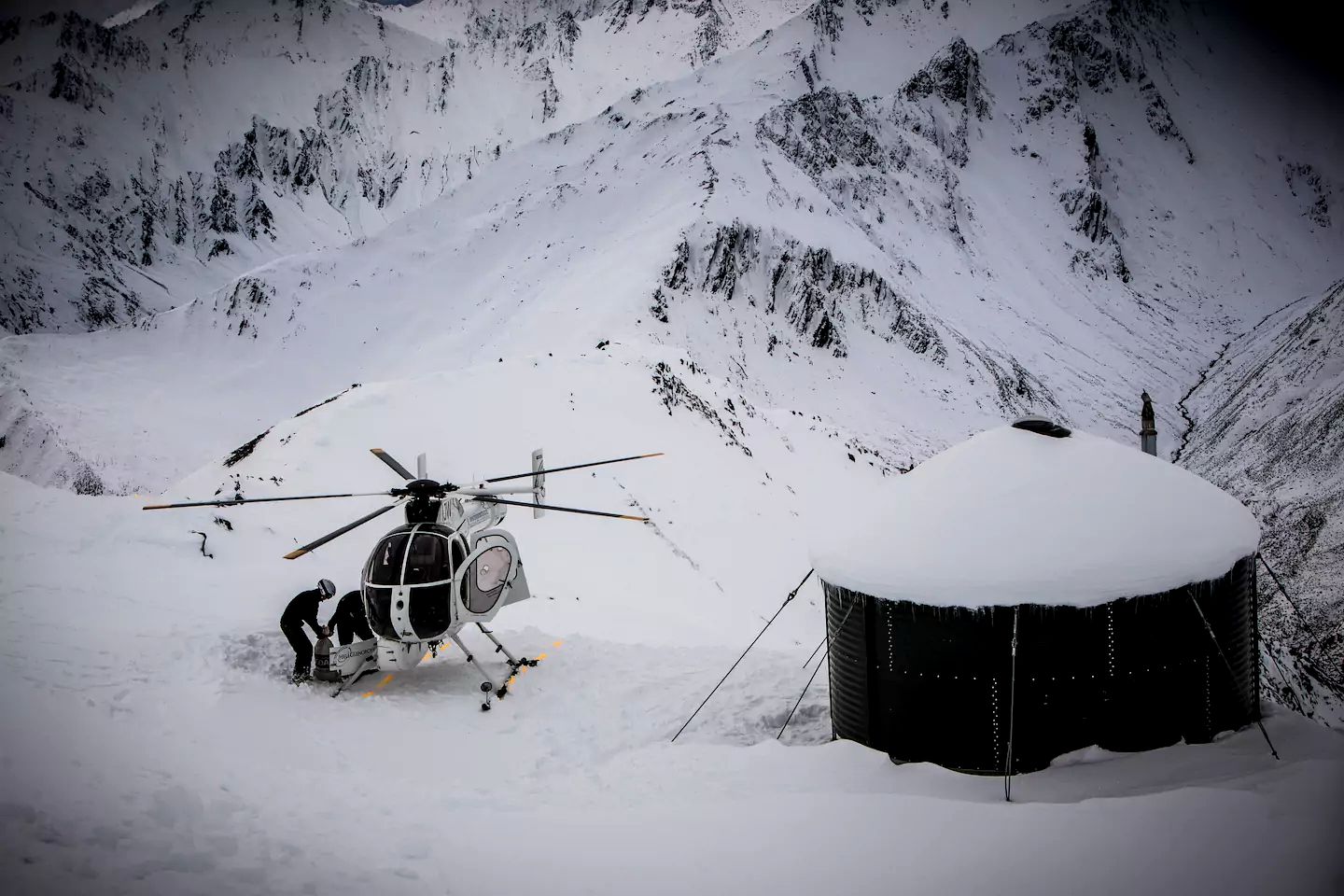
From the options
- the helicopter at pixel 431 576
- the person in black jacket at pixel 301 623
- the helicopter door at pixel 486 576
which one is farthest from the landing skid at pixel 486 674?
the person in black jacket at pixel 301 623

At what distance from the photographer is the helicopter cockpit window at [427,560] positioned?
10.9m

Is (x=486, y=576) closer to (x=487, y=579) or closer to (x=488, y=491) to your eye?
(x=487, y=579)

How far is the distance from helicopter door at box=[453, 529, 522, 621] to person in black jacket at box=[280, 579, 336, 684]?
1861 mm

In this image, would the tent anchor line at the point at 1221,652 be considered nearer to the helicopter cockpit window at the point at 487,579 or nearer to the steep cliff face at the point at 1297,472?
the steep cliff face at the point at 1297,472

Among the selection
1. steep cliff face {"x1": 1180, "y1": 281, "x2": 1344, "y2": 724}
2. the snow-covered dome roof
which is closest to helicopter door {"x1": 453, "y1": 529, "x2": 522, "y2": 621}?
the snow-covered dome roof

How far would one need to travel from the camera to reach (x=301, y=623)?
38.0ft

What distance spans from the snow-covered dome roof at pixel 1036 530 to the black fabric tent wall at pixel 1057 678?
0.86 feet

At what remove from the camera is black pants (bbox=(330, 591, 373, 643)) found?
38.7 feet

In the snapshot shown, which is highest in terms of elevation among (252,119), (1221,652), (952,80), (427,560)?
(252,119)

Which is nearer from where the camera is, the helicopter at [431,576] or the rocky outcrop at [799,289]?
the helicopter at [431,576]

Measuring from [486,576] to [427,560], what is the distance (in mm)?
966

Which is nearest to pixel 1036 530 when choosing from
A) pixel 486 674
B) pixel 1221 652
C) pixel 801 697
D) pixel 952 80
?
pixel 1221 652

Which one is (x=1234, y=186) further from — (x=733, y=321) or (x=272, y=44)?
(x=272, y=44)

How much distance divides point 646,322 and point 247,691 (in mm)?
37176
